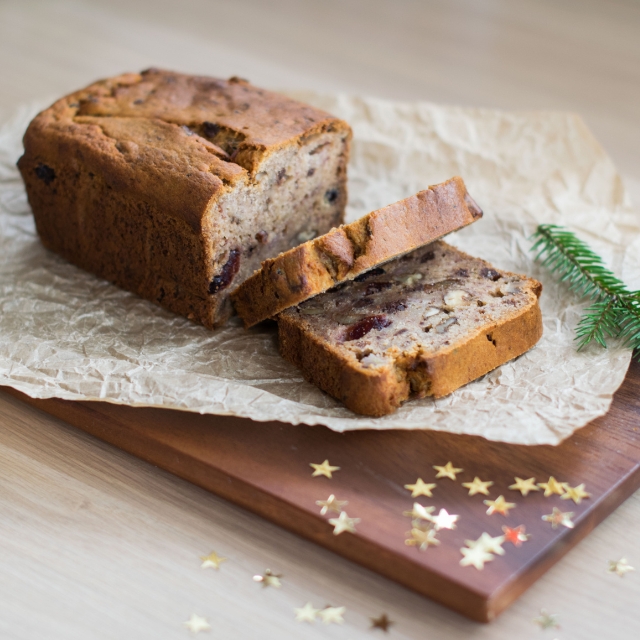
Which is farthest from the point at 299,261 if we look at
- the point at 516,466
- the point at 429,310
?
the point at 516,466

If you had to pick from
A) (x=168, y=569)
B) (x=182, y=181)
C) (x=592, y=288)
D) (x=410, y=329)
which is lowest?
(x=168, y=569)

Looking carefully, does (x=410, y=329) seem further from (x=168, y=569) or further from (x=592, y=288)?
(x=168, y=569)

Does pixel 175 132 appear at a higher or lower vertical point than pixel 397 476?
higher

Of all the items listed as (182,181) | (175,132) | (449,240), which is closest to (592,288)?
(449,240)

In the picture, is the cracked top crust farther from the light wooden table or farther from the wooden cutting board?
the light wooden table

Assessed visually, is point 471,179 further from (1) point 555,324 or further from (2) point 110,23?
(2) point 110,23

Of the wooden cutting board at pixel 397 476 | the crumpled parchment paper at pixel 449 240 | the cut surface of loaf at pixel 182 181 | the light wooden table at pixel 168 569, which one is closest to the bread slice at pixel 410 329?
the crumpled parchment paper at pixel 449 240
